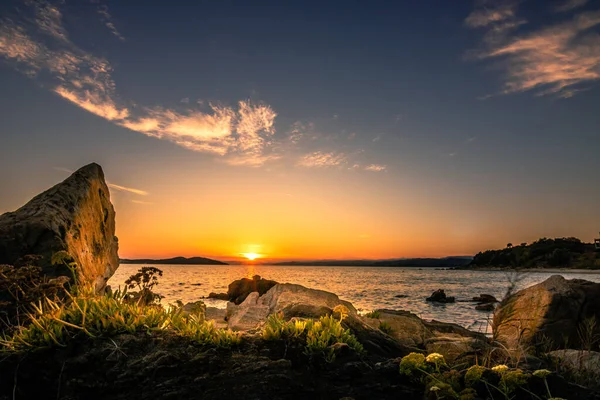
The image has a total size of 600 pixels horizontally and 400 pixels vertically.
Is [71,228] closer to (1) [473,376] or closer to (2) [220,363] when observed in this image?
(2) [220,363]

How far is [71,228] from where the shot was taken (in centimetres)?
1115

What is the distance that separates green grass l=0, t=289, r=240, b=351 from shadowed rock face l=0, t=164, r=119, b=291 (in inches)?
131

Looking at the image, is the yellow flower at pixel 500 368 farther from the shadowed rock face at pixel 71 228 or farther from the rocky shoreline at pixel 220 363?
the shadowed rock face at pixel 71 228

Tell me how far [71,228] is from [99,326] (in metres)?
7.43

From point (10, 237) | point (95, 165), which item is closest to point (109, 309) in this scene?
point (10, 237)

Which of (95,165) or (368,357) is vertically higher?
(95,165)

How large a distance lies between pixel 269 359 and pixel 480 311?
120 feet

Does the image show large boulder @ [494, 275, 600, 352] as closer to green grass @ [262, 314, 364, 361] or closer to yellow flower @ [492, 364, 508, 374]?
yellow flower @ [492, 364, 508, 374]

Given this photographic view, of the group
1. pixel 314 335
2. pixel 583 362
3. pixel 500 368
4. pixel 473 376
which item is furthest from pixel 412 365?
pixel 583 362

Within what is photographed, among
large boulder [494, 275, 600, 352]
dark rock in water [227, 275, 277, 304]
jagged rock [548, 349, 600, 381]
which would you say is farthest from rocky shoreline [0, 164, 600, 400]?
dark rock in water [227, 275, 277, 304]

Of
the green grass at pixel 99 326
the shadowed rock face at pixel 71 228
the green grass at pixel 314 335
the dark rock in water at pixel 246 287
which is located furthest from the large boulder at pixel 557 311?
the dark rock in water at pixel 246 287

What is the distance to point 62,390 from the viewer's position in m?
4.32

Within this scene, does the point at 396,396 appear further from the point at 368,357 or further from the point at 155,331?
the point at 155,331

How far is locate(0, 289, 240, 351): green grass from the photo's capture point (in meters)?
4.75
